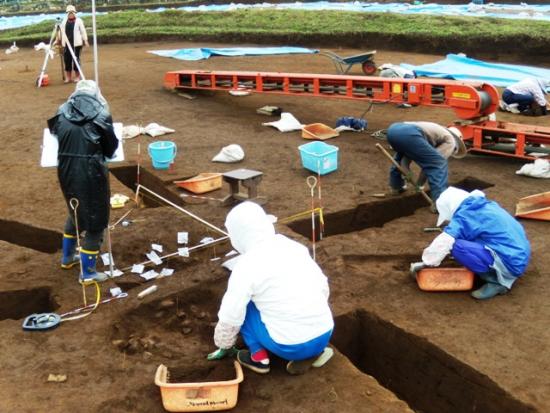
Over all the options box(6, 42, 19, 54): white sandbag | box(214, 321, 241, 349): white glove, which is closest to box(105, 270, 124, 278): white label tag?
box(214, 321, 241, 349): white glove

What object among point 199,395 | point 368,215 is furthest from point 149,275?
point 368,215

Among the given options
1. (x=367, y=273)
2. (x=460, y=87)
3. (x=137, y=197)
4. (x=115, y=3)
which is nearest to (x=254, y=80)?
(x=460, y=87)

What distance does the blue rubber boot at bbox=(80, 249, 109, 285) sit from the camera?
5.86m

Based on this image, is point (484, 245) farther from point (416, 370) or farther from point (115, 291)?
point (115, 291)

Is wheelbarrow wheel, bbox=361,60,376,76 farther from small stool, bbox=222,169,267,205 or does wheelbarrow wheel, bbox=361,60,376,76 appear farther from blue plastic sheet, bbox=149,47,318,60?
small stool, bbox=222,169,267,205

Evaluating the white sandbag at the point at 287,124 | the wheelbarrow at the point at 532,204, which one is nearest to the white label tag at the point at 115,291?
the wheelbarrow at the point at 532,204

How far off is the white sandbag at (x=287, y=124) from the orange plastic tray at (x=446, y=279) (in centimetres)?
568

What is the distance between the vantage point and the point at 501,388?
449 centimetres

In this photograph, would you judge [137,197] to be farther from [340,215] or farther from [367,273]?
[367,273]

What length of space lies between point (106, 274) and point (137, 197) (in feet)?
5.99

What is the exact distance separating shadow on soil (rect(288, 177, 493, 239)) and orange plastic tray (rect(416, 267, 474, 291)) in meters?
1.78

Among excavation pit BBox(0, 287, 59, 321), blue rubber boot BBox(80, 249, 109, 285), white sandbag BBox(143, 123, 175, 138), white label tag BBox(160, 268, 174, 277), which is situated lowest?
excavation pit BBox(0, 287, 59, 321)

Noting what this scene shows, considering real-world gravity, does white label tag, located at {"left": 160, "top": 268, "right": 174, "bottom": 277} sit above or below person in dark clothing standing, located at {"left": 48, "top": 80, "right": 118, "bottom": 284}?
below

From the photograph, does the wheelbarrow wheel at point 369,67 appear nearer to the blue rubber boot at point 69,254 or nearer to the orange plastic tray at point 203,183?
the orange plastic tray at point 203,183
